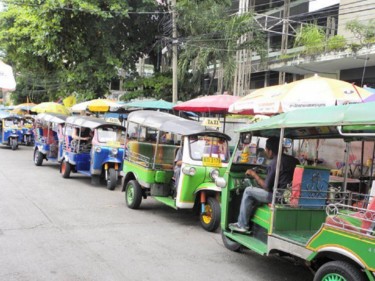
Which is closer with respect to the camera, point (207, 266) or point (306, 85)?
point (207, 266)

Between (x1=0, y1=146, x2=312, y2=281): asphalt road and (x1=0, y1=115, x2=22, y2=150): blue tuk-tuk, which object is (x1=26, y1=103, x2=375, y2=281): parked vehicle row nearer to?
(x1=0, y1=146, x2=312, y2=281): asphalt road

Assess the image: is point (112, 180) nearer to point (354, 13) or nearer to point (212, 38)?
point (212, 38)

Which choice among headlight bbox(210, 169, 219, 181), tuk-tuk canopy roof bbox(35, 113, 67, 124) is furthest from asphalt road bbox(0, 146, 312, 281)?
tuk-tuk canopy roof bbox(35, 113, 67, 124)

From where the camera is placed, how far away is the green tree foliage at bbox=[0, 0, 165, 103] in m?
19.1

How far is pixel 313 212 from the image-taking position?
5.46 metres

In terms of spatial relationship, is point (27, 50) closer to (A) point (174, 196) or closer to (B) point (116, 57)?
(B) point (116, 57)

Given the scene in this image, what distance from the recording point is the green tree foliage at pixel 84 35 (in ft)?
62.5

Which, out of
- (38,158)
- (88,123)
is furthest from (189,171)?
(38,158)

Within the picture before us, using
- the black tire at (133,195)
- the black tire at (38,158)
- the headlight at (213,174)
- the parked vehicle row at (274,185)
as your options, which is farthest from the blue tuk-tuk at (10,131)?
the headlight at (213,174)

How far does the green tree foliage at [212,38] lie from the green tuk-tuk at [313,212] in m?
9.52

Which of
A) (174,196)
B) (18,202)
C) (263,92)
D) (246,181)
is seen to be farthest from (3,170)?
(246,181)

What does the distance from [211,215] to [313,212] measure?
2468mm

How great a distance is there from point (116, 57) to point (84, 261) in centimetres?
1664

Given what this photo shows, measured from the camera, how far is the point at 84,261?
18.2ft
